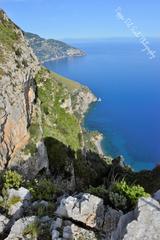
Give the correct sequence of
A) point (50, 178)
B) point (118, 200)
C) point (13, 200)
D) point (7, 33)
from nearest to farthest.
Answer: point (118, 200) → point (13, 200) → point (50, 178) → point (7, 33)

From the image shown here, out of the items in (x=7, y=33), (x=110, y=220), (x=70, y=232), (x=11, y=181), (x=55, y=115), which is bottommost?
(x=70, y=232)

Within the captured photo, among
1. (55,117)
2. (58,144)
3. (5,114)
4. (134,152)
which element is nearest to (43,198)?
(5,114)

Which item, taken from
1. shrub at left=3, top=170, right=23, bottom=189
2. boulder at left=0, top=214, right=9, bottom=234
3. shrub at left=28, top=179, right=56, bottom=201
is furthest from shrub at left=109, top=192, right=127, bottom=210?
shrub at left=3, top=170, right=23, bottom=189

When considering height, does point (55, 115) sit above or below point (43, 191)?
above

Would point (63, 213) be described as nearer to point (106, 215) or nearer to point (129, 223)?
point (106, 215)

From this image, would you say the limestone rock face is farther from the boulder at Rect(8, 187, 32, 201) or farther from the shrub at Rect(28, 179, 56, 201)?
the boulder at Rect(8, 187, 32, 201)

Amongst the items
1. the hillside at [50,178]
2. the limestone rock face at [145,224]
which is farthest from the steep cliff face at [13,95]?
the limestone rock face at [145,224]

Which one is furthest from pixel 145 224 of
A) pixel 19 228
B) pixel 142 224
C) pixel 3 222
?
pixel 3 222

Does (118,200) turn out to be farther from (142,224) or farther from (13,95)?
(13,95)
